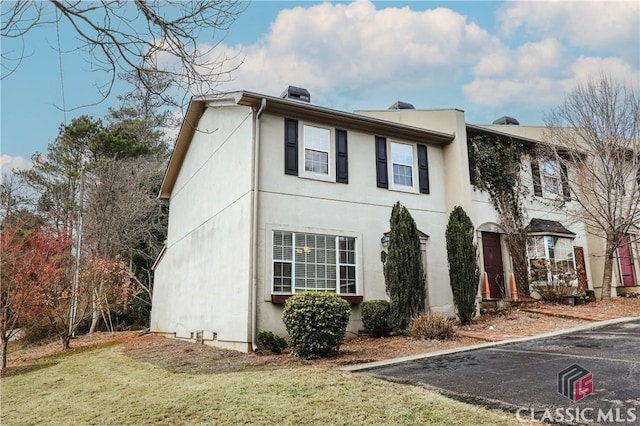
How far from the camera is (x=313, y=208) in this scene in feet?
36.7

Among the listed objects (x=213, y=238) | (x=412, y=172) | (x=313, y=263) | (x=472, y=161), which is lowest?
(x=313, y=263)

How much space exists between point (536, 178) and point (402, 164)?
5449 millimetres

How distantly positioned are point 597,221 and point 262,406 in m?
13.6

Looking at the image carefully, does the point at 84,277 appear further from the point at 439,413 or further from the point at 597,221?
the point at 597,221

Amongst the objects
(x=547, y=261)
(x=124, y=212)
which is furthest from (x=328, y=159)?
(x=124, y=212)

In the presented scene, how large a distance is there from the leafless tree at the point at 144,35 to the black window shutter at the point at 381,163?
330 inches

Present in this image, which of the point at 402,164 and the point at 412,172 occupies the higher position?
the point at 402,164

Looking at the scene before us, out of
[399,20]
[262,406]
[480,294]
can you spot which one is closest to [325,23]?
[399,20]

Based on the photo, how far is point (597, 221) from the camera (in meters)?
14.5

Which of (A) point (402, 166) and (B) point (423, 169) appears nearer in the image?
(A) point (402, 166)

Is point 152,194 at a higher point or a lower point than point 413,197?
higher

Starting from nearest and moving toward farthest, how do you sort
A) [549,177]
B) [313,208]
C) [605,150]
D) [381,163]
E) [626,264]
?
[313,208], [381,163], [605,150], [549,177], [626,264]

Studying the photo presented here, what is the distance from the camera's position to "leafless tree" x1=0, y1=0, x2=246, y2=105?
3.63 meters

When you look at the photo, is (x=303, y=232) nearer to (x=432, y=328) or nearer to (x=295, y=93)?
(x=432, y=328)
